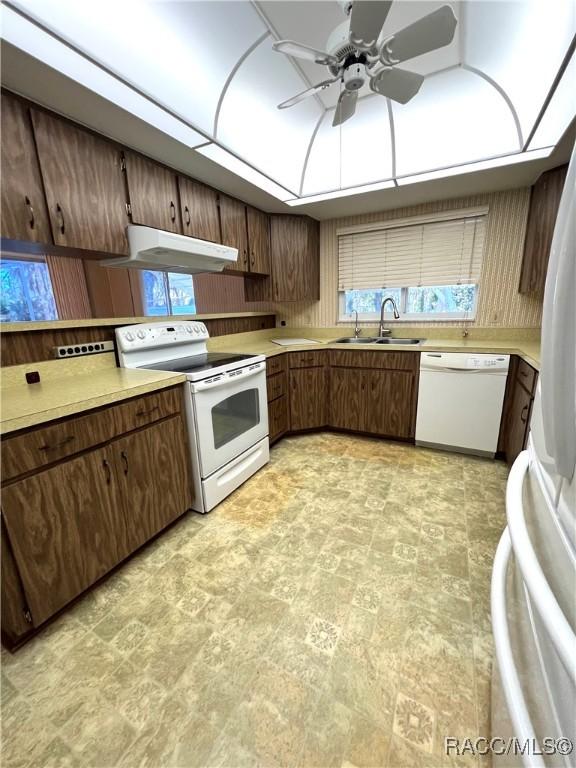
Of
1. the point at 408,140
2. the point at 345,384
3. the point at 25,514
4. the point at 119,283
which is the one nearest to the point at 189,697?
the point at 25,514

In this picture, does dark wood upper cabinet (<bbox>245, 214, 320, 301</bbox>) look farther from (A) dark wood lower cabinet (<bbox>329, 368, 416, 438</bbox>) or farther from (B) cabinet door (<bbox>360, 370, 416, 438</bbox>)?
(B) cabinet door (<bbox>360, 370, 416, 438</bbox>)

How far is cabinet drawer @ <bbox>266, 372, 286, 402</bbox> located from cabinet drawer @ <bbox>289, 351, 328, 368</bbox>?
0.54 feet

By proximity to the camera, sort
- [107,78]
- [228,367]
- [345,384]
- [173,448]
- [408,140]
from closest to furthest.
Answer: [107,78], [173,448], [228,367], [408,140], [345,384]

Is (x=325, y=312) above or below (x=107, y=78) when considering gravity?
below

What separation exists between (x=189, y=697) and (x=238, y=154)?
2843mm

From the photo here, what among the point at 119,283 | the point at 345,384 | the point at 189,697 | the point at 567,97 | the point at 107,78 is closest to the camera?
the point at 189,697

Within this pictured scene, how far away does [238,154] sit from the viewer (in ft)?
6.82

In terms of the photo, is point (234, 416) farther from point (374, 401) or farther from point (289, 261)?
point (289, 261)

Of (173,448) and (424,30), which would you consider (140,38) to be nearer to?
(424,30)

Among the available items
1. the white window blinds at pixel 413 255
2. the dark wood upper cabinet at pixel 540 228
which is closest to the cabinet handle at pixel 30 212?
the white window blinds at pixel 413 255

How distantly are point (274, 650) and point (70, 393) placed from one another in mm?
1391

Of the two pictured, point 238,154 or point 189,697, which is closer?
point 189,697

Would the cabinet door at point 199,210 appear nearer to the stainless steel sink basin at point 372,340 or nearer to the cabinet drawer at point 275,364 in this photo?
the cabinet drawer at point 275,364

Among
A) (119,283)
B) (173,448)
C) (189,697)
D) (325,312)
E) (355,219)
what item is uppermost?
(355,219)
